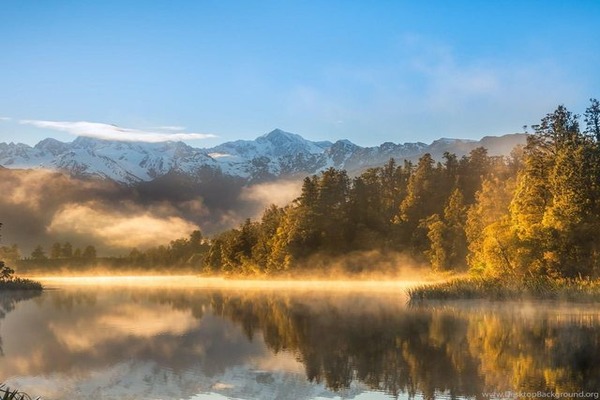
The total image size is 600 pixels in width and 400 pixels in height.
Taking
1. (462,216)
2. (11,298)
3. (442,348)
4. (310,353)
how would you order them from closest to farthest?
(442,348) < (310,353) < (11,298) < (462,216)

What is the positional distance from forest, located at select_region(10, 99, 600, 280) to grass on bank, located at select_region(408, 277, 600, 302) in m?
4.85

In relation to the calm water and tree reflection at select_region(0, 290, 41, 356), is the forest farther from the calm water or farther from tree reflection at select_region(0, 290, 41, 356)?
tree reflection at select_region(0, 290, 41, 356)

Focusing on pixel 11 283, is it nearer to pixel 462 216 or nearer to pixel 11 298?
pixel 11 298

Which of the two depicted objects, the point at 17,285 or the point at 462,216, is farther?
the point at 462,216

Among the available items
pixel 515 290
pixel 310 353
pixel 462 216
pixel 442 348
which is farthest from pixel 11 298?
pixel 462 216

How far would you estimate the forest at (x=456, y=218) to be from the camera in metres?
74.4

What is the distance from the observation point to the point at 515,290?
5966cm

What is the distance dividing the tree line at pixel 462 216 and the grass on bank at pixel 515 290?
6.41 metres

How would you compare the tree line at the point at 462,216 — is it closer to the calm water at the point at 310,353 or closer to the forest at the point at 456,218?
the forest at the point at 456,218

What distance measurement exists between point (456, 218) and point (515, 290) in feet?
200

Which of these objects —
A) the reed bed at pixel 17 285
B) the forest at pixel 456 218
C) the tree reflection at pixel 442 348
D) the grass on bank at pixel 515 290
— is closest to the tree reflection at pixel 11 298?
the reed bed at pixel 17 285

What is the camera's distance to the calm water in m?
26.7

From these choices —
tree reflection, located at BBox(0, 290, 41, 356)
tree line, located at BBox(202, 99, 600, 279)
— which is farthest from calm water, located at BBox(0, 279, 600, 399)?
tree line, located at BBox(202, 99, 600, 279)

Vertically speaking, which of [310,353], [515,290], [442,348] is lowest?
[310,353]
